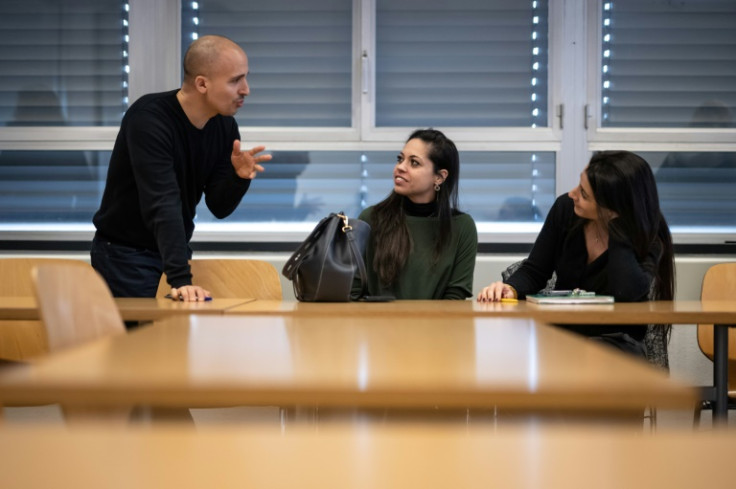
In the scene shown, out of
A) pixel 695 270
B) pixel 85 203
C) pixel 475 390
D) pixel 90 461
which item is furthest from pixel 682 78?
pixel 90 461

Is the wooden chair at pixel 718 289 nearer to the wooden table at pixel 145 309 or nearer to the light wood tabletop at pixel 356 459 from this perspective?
the wooden table at pixel 145 309

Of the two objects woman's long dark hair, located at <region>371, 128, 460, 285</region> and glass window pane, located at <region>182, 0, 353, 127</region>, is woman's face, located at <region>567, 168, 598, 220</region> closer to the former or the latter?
woman's long dark hair, located at <region>371, 128, 460, 285</region>

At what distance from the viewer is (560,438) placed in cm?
69

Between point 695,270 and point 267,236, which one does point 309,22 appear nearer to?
point 267,236

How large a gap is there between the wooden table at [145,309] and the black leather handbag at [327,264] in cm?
20

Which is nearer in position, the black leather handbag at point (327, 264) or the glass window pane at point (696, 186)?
the black leather handbag at point (327, 264)

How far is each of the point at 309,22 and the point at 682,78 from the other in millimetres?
1859

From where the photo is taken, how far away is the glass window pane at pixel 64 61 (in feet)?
14.1

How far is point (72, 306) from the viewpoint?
1.45 metres

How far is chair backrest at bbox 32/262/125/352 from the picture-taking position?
1.32 metres

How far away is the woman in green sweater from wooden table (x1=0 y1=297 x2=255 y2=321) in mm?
667

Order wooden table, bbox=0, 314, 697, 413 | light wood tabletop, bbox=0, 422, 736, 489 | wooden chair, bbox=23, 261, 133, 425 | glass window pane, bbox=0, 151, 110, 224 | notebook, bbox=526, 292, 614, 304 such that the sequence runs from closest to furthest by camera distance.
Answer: light wood tabletop, bbox=0, 422, 736, 489 < wooden table, bbox=0, 314, 697, 413 < wooden chair, bbox=23, 261, 133, 425 < notebook, bbox=526, 292, 614, 304 < glass window pane, bbox=0, 151, 110, 224

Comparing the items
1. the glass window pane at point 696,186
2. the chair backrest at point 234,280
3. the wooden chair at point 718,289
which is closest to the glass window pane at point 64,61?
the chair backrest at point 234,280

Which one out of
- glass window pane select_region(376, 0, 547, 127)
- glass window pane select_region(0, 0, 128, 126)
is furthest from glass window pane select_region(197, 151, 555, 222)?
Answer: glass window pane select_region(0, 0, 128, 126)
